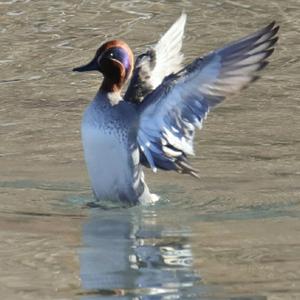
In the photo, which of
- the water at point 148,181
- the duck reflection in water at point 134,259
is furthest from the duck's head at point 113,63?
the duck reflection in water at point 134,259

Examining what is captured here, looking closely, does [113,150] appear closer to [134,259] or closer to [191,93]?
[191,93]

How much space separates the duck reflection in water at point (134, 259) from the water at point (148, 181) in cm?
1

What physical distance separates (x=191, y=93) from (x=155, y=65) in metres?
1.36

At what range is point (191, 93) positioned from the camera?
920 cm

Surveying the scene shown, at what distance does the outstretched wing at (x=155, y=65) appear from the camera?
33.2 ft

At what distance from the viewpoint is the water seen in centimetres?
745

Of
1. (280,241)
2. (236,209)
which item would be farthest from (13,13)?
(280,241)

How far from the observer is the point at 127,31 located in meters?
14.9

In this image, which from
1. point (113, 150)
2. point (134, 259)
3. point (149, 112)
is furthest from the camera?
point (113, 150)

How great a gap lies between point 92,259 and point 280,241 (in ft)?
3.80

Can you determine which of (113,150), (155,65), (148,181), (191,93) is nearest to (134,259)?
(191,93)

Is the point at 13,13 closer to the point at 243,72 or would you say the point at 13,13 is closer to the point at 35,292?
the point at 243,72

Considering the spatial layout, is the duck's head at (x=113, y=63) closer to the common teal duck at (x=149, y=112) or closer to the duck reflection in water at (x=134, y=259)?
the common teal duck at (x=149, y=112)

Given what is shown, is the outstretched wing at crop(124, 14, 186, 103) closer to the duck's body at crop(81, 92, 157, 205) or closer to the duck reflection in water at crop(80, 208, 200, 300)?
the duck's body at crop(81, 92, 157, 205)
